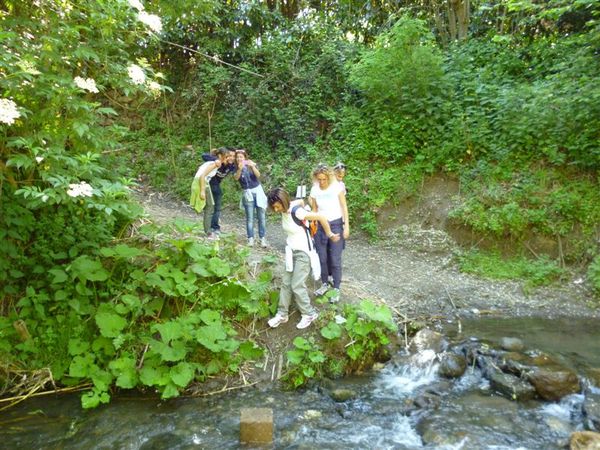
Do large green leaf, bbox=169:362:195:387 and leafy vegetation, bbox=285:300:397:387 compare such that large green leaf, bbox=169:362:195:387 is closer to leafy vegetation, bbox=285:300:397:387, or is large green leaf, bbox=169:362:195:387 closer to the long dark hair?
leafy vegetation, bbox=285:300:397:387

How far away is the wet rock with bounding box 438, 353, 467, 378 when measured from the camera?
17.8ft

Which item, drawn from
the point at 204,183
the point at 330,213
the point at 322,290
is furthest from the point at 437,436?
the point at 204,183

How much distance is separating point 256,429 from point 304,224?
2.31 metres

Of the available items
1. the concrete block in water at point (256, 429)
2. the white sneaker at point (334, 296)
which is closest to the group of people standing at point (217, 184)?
the white sneaker at point (334, 296)

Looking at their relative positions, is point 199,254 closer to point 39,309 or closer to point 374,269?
point 39,309

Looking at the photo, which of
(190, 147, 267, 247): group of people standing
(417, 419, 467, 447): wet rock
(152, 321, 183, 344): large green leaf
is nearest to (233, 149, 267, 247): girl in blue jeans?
(190, 147, 267, 247): group of people standing

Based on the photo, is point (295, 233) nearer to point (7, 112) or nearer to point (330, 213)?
point (330, 213)

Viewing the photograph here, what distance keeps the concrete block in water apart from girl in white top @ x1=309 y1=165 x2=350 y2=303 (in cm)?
200

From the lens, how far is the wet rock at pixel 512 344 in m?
5.80

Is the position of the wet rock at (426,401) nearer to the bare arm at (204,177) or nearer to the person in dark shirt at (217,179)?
the person in dark shirt at (217,179)

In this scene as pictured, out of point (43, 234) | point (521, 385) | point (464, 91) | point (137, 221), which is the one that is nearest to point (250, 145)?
point (464, 91)

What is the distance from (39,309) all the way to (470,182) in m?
8.13

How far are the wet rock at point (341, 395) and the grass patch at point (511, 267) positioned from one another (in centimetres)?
420

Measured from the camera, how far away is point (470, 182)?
9633 millimetres
